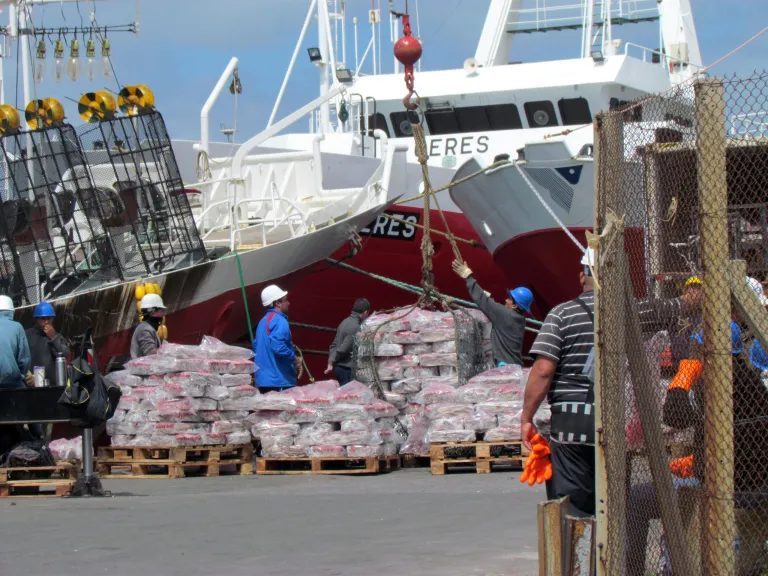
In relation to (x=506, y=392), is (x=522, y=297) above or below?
above

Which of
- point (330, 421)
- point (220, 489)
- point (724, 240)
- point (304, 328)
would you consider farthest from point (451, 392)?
point (304, 328)

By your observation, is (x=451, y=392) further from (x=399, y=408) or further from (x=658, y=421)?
(x=658, y=421)

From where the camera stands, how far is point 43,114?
1526 cm

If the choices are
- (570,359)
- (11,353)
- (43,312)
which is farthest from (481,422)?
(570,359)

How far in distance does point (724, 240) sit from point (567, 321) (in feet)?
3.39

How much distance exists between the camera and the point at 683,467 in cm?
561

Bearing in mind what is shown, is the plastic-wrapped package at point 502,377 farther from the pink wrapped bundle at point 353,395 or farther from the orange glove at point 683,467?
the orange glove at point 683,467

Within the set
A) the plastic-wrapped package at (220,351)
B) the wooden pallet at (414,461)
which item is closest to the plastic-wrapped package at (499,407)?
the wooden pallet at (414,461)

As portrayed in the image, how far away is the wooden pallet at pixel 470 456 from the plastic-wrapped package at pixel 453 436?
46 millimetres

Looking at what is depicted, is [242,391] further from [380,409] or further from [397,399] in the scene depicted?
[397,399]

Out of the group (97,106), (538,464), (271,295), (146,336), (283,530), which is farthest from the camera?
(97,106)

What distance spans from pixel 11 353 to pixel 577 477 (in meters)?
A: 6.22

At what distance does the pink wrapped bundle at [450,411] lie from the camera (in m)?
11.8

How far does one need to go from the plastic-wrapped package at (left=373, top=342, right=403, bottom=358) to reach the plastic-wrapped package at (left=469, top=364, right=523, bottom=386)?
1486 mm
